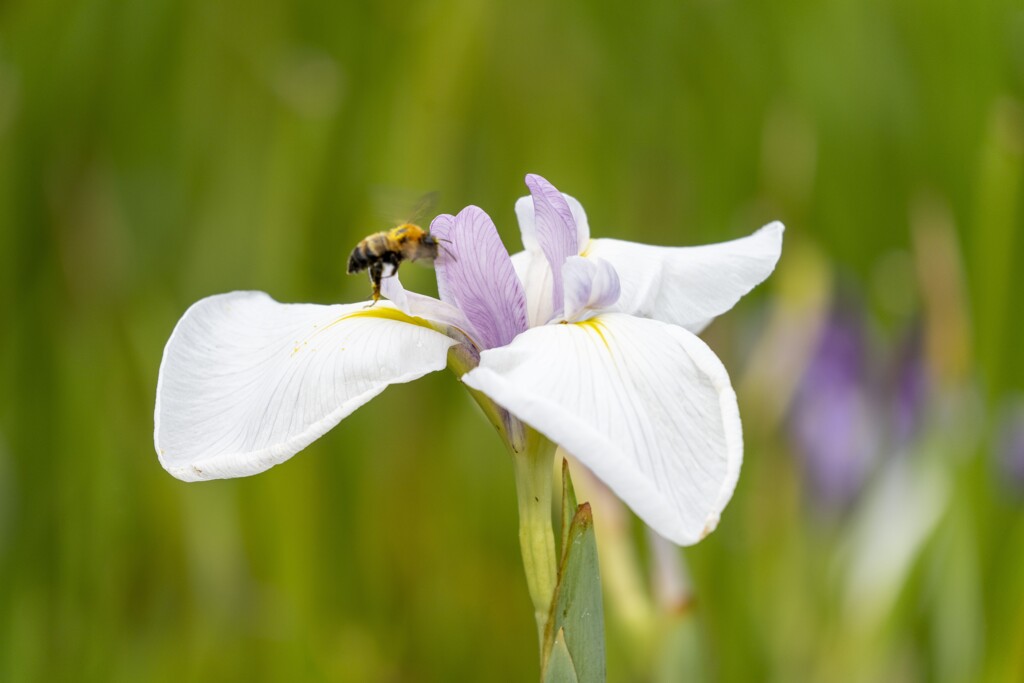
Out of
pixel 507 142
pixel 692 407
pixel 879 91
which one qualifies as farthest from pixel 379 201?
pixel 879 91

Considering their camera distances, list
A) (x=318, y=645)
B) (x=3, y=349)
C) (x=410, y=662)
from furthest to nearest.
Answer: (x=3, y=349) → (x=410, y=662) → (x=318, y=645)

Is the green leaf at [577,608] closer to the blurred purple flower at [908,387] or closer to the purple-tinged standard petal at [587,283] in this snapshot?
the purple-tinged standard petal at [587,283]

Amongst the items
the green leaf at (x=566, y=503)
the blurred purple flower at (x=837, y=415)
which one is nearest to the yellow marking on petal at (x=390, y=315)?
the green leaf at (x=566, y=503)

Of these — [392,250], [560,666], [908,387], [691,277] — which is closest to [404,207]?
[392,250]

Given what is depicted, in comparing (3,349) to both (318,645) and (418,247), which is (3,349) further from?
(418,247)

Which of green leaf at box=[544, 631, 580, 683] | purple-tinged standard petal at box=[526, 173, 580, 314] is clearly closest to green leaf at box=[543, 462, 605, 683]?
green leaf at box=[544, 631, 580, 683]

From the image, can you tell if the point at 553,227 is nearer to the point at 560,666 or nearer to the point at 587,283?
the point at 587,283

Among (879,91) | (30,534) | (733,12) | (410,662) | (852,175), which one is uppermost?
(733,12)
